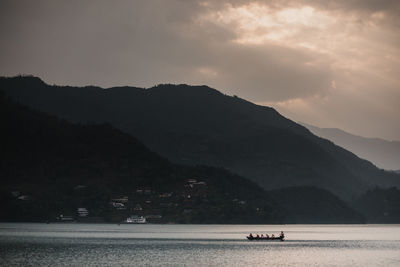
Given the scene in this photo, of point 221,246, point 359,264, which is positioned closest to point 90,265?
point 359,264

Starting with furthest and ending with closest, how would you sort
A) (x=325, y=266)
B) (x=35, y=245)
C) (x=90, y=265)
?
(x=35, y=245), (x=325, y=266), (x=90, y=265)

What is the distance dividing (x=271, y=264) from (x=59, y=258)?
40.0m

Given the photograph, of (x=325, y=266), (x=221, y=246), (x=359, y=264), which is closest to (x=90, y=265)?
(x=325, y=266)

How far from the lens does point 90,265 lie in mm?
121062

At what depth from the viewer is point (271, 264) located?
134m

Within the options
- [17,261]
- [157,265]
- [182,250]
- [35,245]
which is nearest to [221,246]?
[182,250]

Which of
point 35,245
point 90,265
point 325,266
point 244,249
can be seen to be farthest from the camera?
point 244,249

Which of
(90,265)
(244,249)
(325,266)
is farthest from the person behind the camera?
(244,249)

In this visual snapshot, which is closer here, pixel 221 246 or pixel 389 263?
pixel 389 263

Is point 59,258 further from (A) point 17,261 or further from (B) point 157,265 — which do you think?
(B) point 157,265

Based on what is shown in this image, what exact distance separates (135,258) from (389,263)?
49679 mm

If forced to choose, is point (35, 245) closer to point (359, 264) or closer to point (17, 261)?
point (17, 261)

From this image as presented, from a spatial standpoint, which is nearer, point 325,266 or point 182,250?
point 325,266

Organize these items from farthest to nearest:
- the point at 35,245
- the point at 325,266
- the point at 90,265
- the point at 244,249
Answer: the point at 244,249 < the point at 35,245 < the point at 325,266 < the point at 90,265
